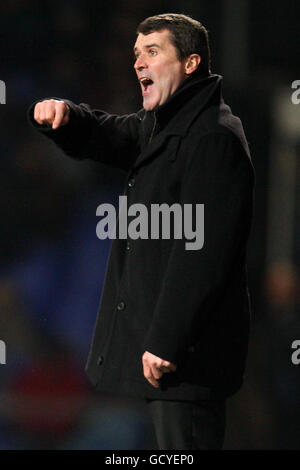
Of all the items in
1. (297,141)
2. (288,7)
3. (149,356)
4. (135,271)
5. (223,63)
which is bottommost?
(149,356)

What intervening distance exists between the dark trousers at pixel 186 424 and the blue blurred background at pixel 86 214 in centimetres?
104

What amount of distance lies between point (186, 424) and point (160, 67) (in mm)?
871

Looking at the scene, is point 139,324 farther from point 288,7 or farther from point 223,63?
point 288,7

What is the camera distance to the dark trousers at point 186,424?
2.04 m

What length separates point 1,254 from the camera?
3166mm

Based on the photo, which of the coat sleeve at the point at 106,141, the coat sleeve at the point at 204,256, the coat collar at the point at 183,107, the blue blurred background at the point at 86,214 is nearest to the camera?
the coat sleeve at the point at 204,256

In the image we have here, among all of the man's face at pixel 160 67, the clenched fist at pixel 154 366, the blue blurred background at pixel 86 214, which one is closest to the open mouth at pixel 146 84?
the man's face at pixel 160 67

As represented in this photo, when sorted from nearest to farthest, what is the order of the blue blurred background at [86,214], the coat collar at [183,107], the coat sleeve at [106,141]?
the coat collar at [183,107], the coat sleeve at [106,141], the blue blurred background at [86,214]

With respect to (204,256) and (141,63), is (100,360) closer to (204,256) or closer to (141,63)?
(204,256)

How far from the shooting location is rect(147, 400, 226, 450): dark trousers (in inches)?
80.3

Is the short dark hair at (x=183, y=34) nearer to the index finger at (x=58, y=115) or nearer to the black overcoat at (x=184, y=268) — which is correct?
the black overcoat at (x=184, y=268)

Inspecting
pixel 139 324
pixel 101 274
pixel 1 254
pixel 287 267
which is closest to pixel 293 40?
pixel 287 267
